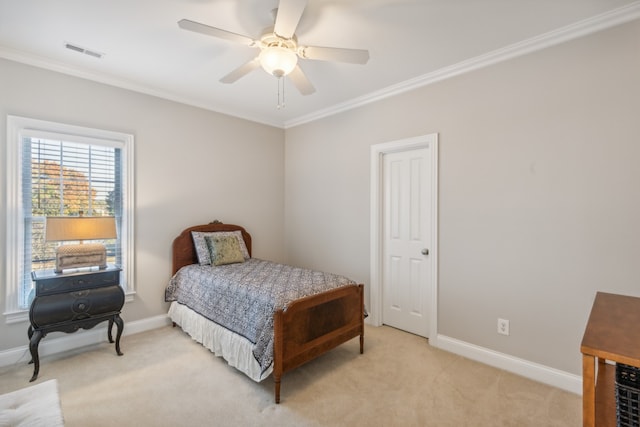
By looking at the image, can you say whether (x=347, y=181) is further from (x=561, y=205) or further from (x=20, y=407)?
(x=20, y=407)

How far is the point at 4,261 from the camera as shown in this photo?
2604 millimetres

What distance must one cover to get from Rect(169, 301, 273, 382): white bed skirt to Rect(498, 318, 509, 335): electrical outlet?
1954 mm

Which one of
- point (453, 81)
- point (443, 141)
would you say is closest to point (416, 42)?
point (453, 81)

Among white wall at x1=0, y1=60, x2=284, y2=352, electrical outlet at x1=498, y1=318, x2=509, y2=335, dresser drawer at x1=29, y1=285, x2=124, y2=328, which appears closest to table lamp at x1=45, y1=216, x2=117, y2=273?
dresser drawer at x1=29, y1=285, x2=124, y2=328

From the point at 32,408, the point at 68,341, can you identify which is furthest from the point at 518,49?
the point at 68,341

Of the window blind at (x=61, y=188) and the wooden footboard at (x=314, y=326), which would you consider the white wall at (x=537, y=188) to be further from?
the window blind at (x=61, y=188)

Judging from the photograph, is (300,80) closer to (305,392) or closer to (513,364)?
(305,392)

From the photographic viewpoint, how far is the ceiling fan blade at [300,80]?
233 cm

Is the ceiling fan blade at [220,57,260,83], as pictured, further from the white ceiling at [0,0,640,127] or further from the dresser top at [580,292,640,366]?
the dresser top at [580,292,640,366]

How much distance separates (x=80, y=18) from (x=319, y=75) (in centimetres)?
190

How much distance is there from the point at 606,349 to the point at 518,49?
96.6 inches

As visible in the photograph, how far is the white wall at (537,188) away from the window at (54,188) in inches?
119

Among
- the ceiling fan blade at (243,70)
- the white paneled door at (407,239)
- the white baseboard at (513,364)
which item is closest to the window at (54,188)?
the ceiling fan blade at (243,70)

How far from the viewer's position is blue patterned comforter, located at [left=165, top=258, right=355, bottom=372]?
2.26m
